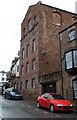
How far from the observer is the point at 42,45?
33656 millimetres

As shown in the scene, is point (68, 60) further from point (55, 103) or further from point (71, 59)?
point (55, 103)

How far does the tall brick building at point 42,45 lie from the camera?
32.9m

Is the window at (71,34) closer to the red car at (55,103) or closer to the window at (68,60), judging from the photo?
the window at (68,60)

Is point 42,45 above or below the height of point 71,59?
above

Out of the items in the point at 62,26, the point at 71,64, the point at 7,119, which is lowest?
the point at 7,119

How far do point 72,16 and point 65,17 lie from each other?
159cm

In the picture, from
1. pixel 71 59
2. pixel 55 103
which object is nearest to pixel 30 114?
pixel 55 103

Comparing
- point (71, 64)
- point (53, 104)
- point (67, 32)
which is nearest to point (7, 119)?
point (53, 104)

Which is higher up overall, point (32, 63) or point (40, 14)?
point (40, 14)

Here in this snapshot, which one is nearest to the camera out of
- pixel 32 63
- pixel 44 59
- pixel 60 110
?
pixel 60 110

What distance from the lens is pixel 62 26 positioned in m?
35.3

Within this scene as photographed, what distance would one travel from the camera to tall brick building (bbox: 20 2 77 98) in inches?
1296

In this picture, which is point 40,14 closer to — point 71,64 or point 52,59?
point 52,59

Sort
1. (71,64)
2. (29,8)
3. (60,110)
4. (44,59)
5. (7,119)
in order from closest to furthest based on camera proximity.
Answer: (7,119) → (60,110) → (71,64) → (44,59) → (29,8)
